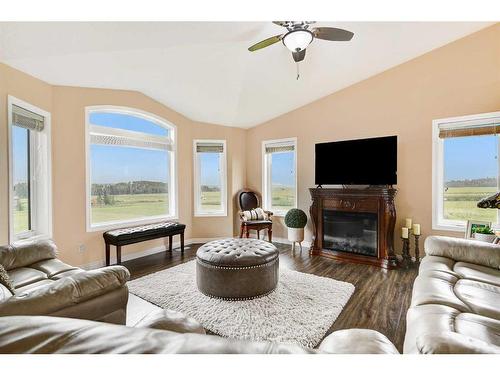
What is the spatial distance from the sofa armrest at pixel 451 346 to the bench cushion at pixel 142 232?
11.4 ft

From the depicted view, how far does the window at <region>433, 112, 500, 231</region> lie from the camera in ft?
10.4

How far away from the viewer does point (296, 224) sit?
166 inches

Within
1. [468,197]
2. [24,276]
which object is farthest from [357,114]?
[24,276]

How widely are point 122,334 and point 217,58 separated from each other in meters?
3.22

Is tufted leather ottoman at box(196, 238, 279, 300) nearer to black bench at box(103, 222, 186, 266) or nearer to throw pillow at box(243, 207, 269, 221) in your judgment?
black bench at box(103, 222, 186, 266)

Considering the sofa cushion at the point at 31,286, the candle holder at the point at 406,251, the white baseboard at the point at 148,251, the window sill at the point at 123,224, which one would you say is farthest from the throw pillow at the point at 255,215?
the sofa cushion at the point at 31,286

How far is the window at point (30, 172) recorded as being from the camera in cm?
268

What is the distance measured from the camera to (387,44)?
10.4 feet

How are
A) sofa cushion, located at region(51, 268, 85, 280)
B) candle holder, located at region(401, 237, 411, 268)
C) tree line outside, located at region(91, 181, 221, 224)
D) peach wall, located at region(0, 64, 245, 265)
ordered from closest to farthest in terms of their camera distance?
sofa cushion, located at region(51, 268, 85, 280)
peach wall, located at region(0, 64, 245, 265)
candle holder, located at region(401, 237, 411, 268)
tree line outside, located at region(91, 181, 221, 224)

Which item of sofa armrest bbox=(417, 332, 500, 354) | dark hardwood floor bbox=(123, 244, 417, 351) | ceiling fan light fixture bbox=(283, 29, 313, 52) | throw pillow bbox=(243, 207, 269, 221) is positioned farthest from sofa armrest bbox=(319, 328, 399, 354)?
throw pillow bbox=(243, 207, 269, 221)

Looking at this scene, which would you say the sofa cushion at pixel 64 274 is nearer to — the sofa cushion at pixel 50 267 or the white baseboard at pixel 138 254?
the sofa cushion at pixel 50 267

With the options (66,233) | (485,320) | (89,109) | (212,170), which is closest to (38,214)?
(66,233)

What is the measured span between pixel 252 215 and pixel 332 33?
10.4 feet

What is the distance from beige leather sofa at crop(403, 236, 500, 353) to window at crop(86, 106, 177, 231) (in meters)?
3.87
